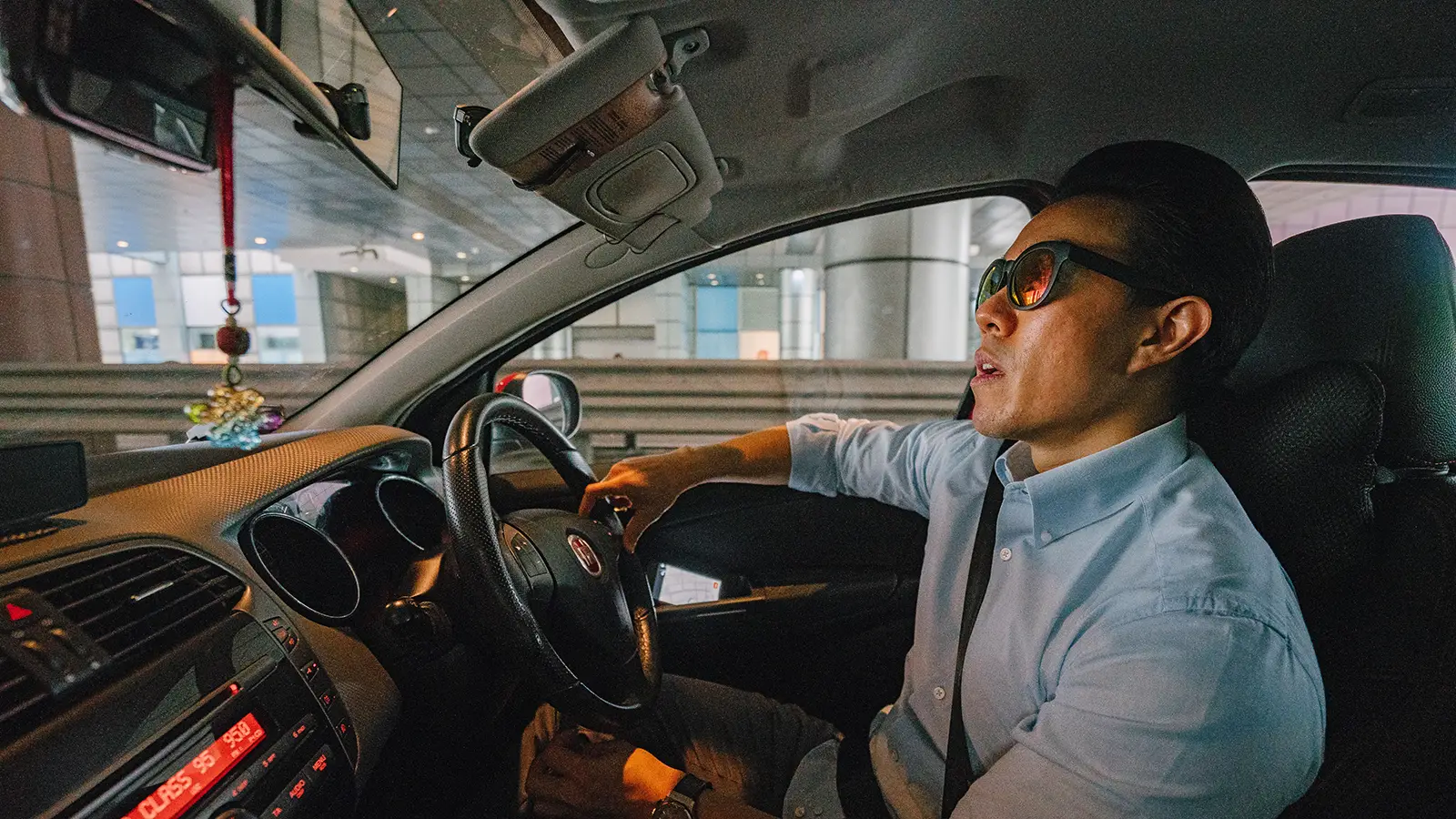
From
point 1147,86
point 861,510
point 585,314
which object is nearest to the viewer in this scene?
point 1147,86

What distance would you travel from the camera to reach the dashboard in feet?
2.59

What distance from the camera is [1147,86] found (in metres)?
1.54

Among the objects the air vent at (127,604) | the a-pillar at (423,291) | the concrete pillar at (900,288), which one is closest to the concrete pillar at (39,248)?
the air vent at (127,604)

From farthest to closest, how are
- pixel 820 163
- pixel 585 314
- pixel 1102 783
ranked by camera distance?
pixel 585 314 → pixel 820 163 → pixel 1102 783

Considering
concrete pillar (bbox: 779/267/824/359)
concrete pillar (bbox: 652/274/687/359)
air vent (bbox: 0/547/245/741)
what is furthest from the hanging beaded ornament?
concrete pillar (bbox: 779/267/824/359)

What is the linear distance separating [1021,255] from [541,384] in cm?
165

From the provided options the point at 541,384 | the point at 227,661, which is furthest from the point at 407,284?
the point at 227,661

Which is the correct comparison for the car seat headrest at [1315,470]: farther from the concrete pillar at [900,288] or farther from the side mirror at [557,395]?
the concrete pillar at [900,288]

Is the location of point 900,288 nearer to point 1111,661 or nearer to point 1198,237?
point 1198,237

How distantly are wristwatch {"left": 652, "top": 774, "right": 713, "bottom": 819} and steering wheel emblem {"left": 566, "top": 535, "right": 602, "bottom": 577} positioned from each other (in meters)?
0.45

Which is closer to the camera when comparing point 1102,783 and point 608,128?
point 1102,783

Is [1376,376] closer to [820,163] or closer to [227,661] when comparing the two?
[820,163]

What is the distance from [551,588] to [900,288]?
14.5 feet

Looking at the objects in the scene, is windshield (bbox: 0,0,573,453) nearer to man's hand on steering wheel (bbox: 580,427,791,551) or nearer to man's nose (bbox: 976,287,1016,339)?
man's hand on steering wheel (bbox: 580,427,791,551)
